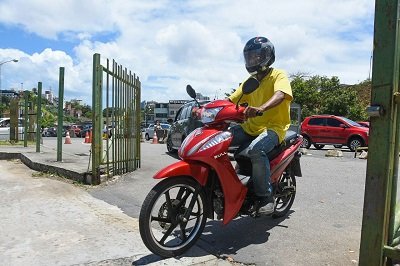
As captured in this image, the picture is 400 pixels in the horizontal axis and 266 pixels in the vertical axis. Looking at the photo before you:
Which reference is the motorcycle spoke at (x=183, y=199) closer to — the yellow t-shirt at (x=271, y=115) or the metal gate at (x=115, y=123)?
the yellow t-shirt at (x=271, y=115)

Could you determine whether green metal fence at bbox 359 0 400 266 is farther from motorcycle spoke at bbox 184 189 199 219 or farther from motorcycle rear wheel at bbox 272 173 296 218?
motorcycle rear wheel at bbox 272 173 296 218

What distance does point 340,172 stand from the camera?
9.55 m

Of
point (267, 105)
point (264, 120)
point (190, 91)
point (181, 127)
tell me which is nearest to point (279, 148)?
point (264, 120)

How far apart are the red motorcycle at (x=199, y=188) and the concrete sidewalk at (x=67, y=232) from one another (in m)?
0.21

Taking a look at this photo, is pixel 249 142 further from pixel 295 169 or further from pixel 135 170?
pixel 135 170

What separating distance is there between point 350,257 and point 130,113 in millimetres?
5727

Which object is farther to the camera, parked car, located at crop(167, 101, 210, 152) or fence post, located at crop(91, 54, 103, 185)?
parked car, located at crop(167, 101, 210, 152)

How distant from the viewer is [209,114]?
4.12 meters

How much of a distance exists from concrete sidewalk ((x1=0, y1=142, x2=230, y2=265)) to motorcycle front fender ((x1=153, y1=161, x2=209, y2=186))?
72 centimetres

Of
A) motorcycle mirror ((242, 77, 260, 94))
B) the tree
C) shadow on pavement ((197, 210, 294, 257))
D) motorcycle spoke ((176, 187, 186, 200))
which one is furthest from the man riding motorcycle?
the tree

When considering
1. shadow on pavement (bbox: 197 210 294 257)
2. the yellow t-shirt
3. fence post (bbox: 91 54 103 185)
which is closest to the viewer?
shadow on pavement (bbox: 197 210 294 257)

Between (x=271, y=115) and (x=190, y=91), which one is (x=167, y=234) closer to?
(x=190, y=91)

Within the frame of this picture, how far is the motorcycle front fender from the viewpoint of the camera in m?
3.73

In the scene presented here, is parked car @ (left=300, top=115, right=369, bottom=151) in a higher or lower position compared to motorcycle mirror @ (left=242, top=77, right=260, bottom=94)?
lower
